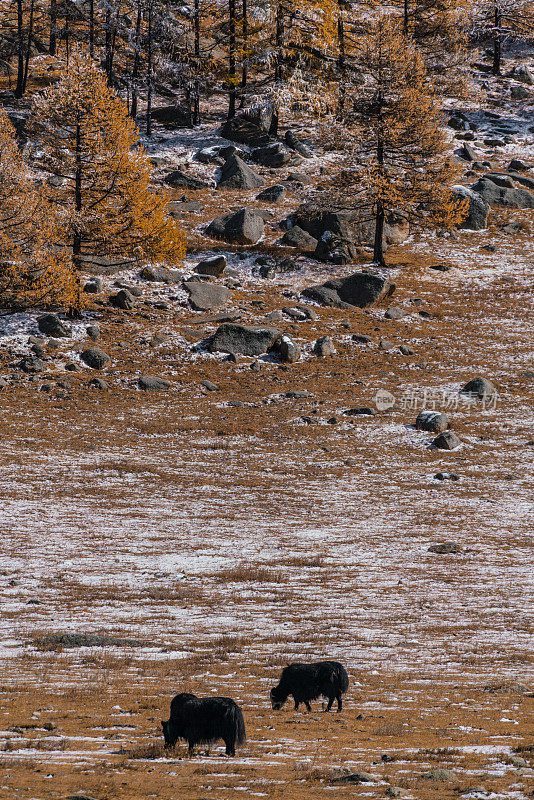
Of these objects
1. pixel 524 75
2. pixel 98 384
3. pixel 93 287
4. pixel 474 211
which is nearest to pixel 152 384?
pixel 98 384

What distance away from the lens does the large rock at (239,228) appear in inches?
1523

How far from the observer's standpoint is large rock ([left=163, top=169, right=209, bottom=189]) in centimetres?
4412

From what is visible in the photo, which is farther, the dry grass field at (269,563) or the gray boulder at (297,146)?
the gray boulder at (297,146)

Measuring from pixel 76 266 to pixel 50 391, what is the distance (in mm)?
7487

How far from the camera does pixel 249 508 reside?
1866 centimetres

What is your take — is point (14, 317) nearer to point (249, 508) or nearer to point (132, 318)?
point (132, 318)

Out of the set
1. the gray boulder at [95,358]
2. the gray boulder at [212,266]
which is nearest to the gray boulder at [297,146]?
the gray boulder at [212,266]

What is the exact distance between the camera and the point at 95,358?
2830 centimetres

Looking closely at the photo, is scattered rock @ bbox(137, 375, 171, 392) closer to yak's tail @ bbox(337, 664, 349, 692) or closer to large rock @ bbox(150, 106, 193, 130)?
yak's tail @ bbox(337, 664, 349, 692)

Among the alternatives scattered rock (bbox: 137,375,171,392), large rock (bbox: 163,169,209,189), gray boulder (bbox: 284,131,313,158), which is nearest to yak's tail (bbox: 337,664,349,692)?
scattered rock (bbox: 137,375,171,392)

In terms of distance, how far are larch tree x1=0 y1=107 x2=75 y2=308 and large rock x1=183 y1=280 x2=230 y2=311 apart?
6.84 m

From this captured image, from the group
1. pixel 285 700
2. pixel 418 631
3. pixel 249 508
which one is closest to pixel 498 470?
pixel 249 508

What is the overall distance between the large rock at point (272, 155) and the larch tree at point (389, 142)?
959 cm

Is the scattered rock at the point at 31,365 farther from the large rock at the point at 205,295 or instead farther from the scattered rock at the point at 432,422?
the scattered rock at the point at 432,422
